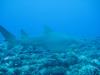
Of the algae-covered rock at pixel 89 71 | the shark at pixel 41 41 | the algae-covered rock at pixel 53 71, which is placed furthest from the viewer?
the shark at pixel 41 41

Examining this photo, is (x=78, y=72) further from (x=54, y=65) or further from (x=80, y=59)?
(x=80, y=59)

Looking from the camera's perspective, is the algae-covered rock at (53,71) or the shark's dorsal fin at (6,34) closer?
the algae-covered rock at (53,71)

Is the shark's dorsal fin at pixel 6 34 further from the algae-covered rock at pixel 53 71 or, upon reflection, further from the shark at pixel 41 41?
the algae-covered rock at pixel 53 71

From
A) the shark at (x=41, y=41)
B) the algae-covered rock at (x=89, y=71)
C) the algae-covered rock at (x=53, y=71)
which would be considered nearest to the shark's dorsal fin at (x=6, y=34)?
the shark at (x=41, y=41)

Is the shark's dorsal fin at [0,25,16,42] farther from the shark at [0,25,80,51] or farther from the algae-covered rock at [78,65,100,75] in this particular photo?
the algae-covered rock at [78,65,100,75]

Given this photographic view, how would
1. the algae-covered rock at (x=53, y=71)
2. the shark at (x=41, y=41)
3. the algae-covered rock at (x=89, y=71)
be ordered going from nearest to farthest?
1. the algae-covered rock at (x=89, y=71)
2. the algae-covered rock at (x=53, y=71)
3. the shark at (x=41, y=41)

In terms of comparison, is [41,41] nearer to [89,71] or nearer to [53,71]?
[53,71]

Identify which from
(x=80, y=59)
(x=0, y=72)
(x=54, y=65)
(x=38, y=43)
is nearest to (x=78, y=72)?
(x=54, y=65)

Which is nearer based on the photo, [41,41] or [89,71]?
[89,71]

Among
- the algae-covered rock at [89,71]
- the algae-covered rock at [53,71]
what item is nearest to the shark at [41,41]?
the algae-covered rock at [53,71]

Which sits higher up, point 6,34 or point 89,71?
point 6,34

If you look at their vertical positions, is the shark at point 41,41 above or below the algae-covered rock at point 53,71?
above

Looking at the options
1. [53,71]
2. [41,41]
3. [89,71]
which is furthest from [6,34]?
[89,71]

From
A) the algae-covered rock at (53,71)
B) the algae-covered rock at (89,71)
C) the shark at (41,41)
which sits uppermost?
the shark at (41,41)
